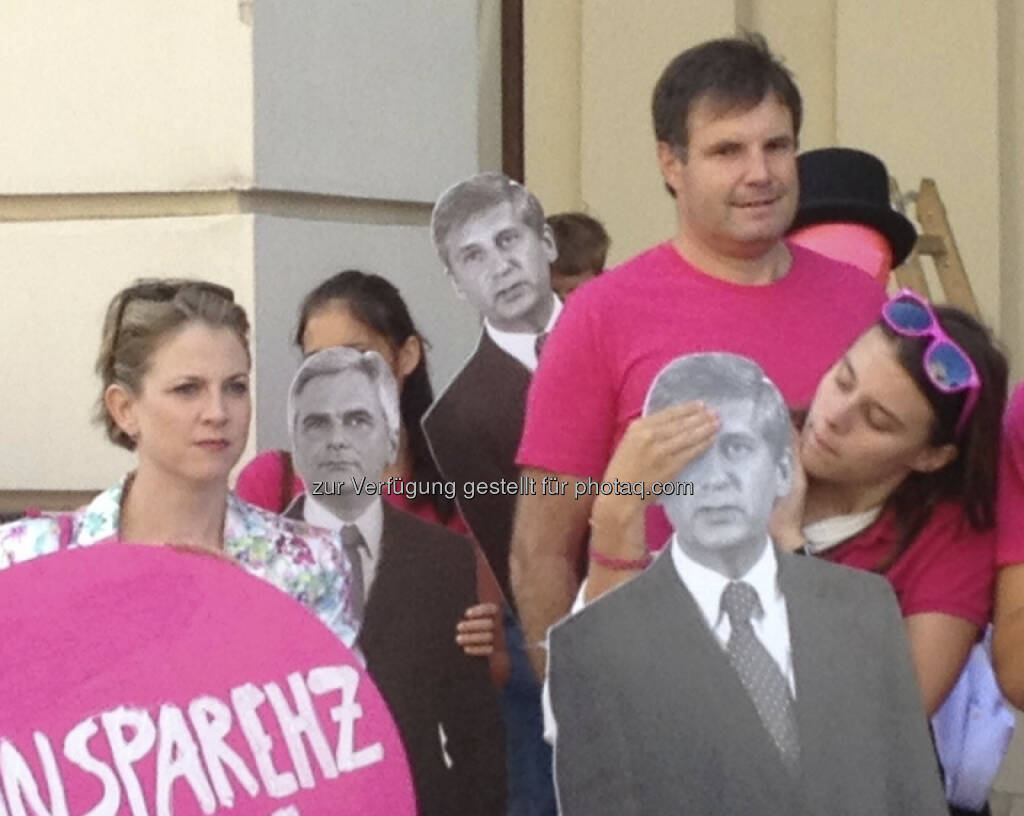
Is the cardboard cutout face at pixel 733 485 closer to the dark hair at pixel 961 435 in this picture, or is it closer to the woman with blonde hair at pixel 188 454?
the dark hair at pixel 961 435

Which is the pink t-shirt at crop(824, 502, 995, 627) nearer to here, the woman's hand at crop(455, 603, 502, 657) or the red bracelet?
Result: the red bracelet

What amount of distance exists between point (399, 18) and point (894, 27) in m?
1.30

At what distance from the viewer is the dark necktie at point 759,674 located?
2.43 m

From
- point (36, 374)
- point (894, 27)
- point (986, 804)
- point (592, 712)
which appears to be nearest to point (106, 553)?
point (592, 712)

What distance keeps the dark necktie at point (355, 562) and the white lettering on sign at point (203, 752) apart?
1.33 feet

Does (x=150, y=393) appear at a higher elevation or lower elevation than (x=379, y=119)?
lower

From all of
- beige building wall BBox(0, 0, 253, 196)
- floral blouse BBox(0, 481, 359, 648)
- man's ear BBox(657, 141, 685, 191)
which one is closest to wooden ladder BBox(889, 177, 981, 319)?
beige building wall BBox(0, 0, 253, 196)

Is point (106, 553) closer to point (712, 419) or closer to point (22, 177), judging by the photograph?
point (712, 419)

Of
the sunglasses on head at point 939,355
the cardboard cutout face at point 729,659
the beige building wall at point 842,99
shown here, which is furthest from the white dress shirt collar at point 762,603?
the beige building wall at point 842,99

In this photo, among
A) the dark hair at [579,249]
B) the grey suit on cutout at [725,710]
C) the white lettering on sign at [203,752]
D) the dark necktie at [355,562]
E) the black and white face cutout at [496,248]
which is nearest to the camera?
the white lettering on sign at [203,752]

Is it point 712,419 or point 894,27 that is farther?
point 894,27

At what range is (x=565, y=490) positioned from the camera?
2.71 metres

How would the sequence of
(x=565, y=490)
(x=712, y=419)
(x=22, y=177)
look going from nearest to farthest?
(x=712, y=419) < (x=565, y=490) < (x=22, y=177)

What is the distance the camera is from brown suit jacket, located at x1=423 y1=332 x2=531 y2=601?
3020 millimetres
